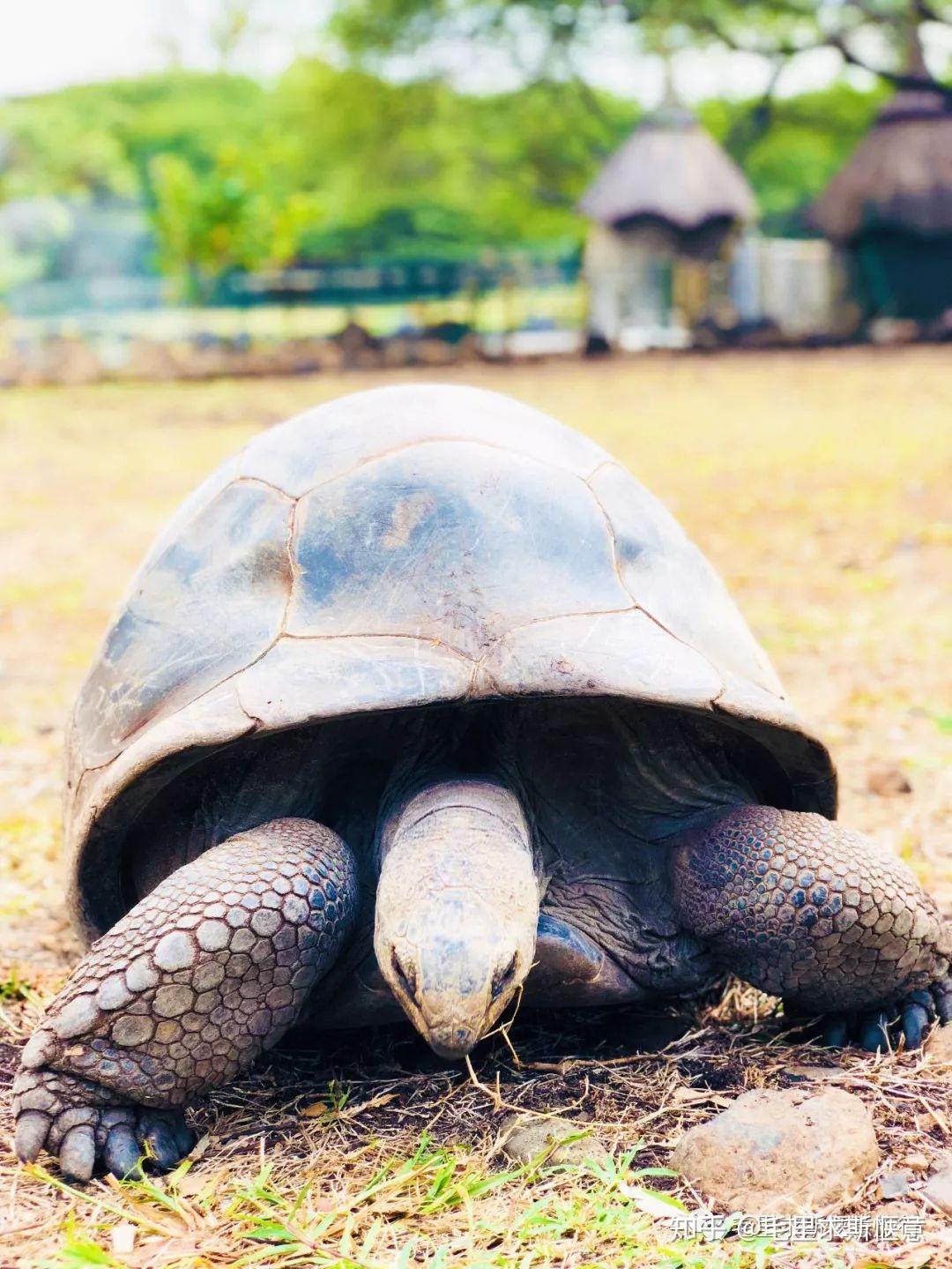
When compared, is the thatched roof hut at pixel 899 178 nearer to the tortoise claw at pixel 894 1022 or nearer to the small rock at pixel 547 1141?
the tortoise claw at pixel 894 1022

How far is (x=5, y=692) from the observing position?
4312 mm

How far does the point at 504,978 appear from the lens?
1.64 m

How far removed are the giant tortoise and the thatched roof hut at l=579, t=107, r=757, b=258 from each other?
61.6ft

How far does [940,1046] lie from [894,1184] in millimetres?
437

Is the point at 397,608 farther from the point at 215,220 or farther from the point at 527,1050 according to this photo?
the point at 215,220

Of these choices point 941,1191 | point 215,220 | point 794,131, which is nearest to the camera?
point 941,1191

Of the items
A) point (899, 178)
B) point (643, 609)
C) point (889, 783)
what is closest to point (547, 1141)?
point (643, 609)

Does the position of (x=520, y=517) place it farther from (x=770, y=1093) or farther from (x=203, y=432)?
(x=203, y=432)

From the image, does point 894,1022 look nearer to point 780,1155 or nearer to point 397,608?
point 780,1155

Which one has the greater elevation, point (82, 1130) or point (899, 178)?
point (899, 178)

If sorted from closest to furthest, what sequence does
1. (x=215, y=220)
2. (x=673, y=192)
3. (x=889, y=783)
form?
1. (x=889, y=783)
2. (x=215, y=220)
3. (x=673, y=192)

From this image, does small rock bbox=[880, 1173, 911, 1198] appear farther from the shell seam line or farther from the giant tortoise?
the shell seam line

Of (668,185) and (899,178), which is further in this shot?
(668,185)

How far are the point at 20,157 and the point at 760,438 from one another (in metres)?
25.6
